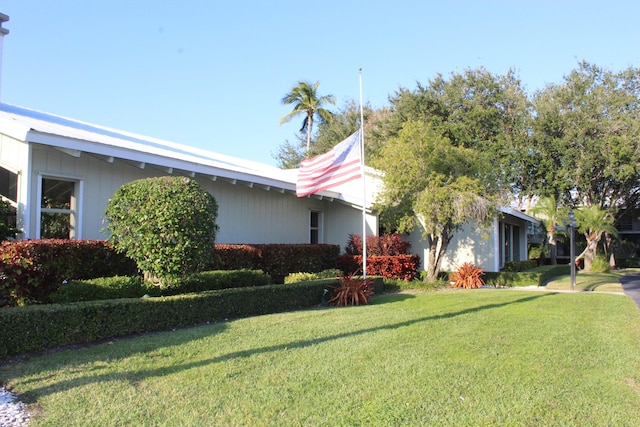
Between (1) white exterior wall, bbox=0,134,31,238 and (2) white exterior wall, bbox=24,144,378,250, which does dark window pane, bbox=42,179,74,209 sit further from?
(1) white exterior wall, bbox=0,134,31,238

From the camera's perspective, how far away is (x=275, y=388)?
4.61 metres

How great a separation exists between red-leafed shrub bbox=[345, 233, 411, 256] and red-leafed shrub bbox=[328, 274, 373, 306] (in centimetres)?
466

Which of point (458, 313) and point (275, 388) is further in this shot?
point (458, 313)

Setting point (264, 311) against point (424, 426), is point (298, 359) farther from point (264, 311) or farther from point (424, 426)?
point (264, 311)

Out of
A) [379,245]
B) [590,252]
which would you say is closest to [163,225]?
[379,245]

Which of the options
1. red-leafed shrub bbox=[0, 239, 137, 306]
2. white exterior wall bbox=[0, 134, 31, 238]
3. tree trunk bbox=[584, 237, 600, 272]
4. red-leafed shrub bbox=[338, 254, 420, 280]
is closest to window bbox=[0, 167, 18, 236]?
white exterior wall bbox=[0, 134, 31, 238]

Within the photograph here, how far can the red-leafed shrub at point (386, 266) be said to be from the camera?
1511 cm

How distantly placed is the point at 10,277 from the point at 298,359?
4614mm

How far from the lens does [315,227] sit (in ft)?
55.7

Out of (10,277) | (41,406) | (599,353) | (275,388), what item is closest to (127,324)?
(10,277)

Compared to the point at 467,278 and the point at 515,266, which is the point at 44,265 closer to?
the point at 467,278

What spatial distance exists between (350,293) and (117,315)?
5326mm

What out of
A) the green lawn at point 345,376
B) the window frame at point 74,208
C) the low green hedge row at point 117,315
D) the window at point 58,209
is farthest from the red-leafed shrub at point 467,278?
the window at point 58,209

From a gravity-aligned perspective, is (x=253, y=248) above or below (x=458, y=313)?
above
